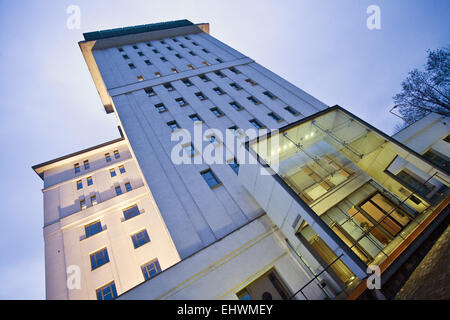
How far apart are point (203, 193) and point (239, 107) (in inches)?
444

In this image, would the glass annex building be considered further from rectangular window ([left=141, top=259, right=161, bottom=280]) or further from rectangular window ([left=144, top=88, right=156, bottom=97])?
rectangular window ([left=144, top=88, right=156, bottom=97])

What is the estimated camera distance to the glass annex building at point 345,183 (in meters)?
9.21

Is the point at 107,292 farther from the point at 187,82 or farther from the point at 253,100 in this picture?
the point at 187,82

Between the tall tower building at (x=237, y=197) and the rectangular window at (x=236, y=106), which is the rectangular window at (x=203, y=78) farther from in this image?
the rectangular window at (x=236, y=106)

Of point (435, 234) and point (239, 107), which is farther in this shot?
point (239, 107)

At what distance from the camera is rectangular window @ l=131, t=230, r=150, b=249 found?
17638 millimetres

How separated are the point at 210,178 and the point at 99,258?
14.1 m

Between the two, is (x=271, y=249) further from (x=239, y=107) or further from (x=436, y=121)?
(x=436, y=121)

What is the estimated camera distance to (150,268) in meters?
16.1

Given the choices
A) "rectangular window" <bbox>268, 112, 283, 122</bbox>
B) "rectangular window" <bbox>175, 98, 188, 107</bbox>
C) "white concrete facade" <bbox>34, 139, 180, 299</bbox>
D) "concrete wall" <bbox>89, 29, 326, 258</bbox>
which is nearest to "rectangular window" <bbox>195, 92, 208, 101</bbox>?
"concrete wall" <bbox>89, 29, 326, 258</bbox>

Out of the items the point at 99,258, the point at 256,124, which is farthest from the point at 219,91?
the point at 99,258

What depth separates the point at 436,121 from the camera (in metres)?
16.9

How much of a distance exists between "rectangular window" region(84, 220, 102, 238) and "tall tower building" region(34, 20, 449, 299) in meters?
0.44
